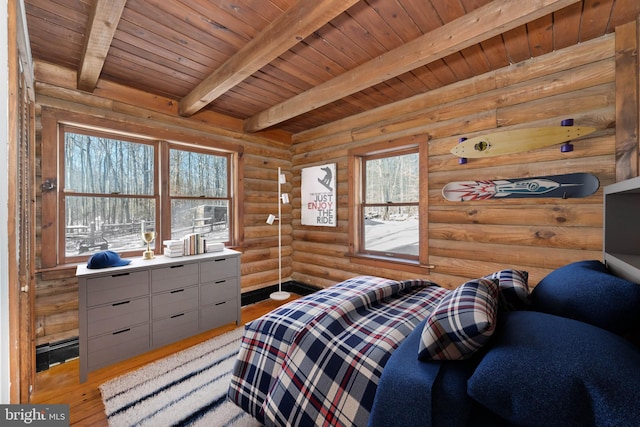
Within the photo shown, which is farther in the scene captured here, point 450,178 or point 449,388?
point 450,178

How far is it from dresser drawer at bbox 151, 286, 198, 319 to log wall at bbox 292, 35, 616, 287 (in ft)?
6.89

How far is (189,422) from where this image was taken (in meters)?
1.65

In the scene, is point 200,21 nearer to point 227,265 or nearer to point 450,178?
point 227,265

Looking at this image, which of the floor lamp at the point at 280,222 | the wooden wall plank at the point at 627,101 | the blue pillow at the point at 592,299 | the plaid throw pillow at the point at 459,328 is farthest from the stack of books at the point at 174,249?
the wooden wall plank at the point at 627,101

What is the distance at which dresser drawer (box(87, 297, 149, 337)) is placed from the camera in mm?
2154

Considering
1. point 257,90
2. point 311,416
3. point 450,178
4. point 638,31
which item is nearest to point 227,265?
point 257,90

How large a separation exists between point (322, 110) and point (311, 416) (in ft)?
10.4

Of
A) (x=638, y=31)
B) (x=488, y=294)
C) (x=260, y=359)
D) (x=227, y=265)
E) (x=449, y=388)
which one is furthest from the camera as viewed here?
(x=227, y=265)

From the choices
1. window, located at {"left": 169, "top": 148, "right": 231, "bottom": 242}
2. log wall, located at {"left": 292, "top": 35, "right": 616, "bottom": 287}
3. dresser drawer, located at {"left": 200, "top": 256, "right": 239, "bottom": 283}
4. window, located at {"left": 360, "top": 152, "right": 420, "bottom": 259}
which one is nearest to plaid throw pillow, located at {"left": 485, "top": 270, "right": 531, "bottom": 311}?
log wall, located at {"left": 292, "top": 35, "right": 616, "bottom": 287}

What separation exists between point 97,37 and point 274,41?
122 cm

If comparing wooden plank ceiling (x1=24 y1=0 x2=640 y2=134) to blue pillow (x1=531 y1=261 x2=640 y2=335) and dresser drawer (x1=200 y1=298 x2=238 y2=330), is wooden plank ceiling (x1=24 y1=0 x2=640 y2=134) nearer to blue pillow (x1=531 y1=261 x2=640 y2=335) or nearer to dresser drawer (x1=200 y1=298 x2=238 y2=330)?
blue pillow (x1=531 y1=261 x2=640 y2=335)

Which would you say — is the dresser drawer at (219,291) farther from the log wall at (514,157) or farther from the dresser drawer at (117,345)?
the log wall at (514,157)

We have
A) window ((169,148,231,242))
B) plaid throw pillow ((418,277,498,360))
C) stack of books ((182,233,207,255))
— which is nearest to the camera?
plaid throw pillow ((418,277,498,360))

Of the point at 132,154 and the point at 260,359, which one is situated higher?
the point at 132,154
